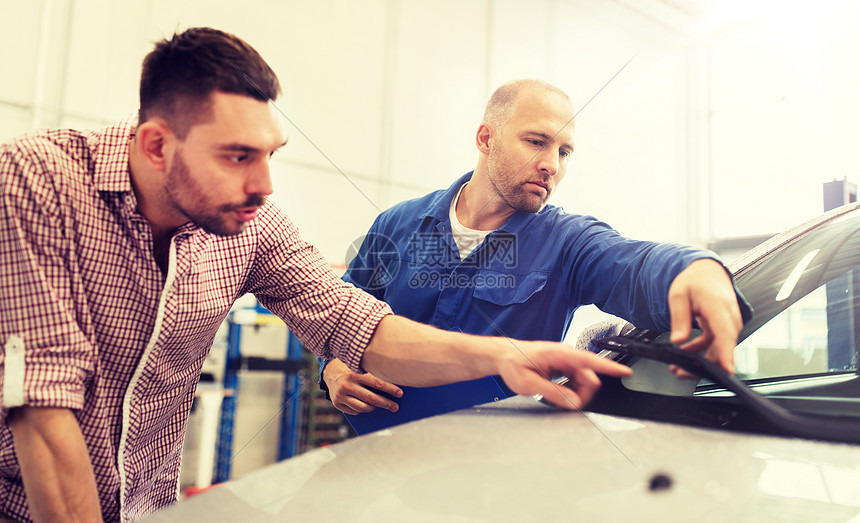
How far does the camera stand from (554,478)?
0.27m

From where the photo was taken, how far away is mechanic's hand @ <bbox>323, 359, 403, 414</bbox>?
0.49 meters

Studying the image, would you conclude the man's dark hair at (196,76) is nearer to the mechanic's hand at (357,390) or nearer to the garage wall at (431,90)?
the garage wall at (431,90)

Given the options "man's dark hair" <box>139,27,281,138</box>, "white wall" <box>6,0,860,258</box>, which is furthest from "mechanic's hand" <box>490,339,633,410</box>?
"man's dark hair" <box>139,27,281,138</box>

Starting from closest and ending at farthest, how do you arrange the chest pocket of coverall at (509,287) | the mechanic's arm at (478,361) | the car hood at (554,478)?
the car hood at (554,478), the mechanic's arm at (478,361), the chest pocket of coverall at (509,287)

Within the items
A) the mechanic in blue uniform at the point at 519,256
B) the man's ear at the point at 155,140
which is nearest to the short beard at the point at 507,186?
the mechanic in blue uniform at the point at 519,256

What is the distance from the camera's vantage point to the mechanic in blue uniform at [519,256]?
1.20ft

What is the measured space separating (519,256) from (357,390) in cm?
19

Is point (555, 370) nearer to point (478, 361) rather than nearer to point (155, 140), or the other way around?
point (478, 361)

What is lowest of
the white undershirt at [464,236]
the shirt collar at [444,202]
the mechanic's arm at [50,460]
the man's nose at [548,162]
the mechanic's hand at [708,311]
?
the mechanic's arm at [50,460]

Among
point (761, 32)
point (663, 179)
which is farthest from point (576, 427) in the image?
point (761, 32)

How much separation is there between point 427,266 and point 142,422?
0.87ft

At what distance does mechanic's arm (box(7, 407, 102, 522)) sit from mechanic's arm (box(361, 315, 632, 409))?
0.70 feet

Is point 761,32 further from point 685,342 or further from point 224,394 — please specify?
point 224,394

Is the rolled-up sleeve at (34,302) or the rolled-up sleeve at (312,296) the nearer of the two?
the rolled-up sleeve at (34,302)
